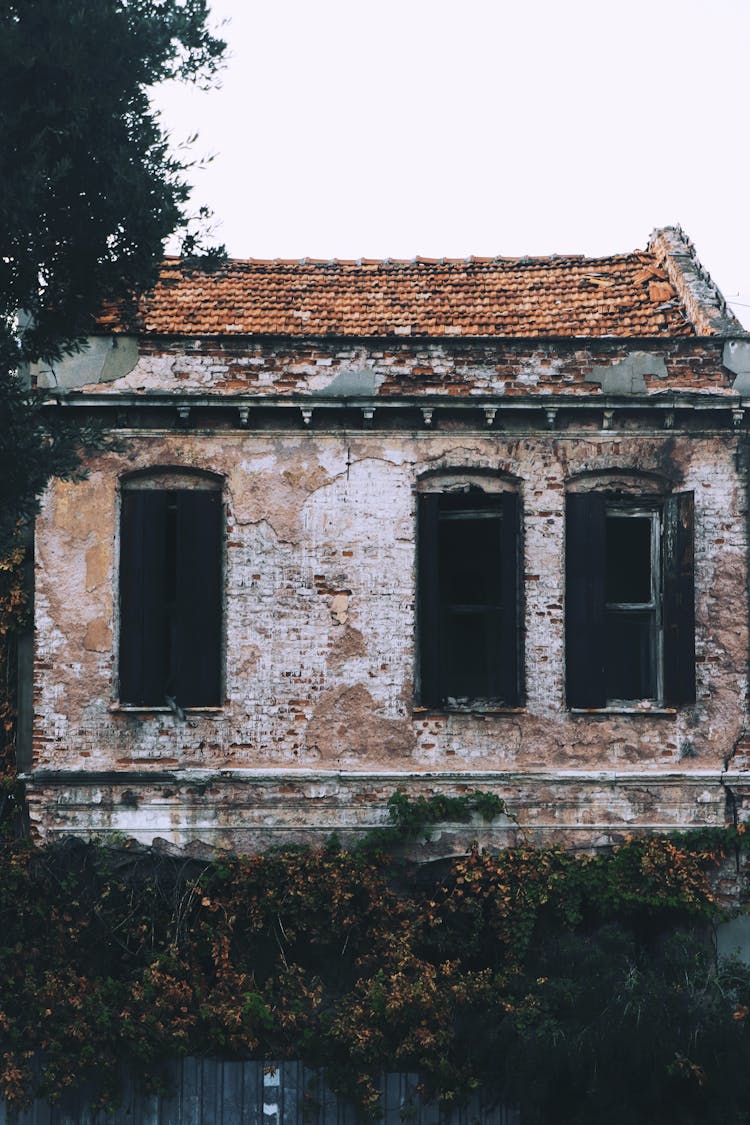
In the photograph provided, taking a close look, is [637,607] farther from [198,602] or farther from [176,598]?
[176,598]

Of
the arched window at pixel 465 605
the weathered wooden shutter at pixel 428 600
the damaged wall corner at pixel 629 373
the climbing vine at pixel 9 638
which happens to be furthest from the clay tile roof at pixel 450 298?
the climbing vine at pixel 9 638

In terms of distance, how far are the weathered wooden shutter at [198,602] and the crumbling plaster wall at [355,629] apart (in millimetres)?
153

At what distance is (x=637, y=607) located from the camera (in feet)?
44.5

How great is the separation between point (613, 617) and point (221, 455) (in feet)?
15.0

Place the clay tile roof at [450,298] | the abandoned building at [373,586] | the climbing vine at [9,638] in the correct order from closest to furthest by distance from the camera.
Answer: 1. the abandoned building at [373,586]
2. the climbing vine at [9,638]
3. the clay tile roof at [450,298]

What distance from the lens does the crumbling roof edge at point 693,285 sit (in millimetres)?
13875

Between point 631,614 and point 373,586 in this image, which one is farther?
point 631,614

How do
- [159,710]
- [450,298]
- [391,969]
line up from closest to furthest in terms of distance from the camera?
[391,969], [159,710], [450,298]

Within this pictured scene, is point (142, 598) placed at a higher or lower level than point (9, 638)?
higher

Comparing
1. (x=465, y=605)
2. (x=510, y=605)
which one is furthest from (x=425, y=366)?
(x=510, y=605)

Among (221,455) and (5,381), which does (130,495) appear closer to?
(221,455)

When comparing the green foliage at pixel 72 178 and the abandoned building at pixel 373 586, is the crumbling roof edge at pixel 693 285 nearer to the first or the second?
the abandoned building at pixel 373 586

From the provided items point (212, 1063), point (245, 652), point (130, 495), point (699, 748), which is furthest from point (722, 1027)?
point (130, 495)

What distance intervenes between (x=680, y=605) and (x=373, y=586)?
3092mm
